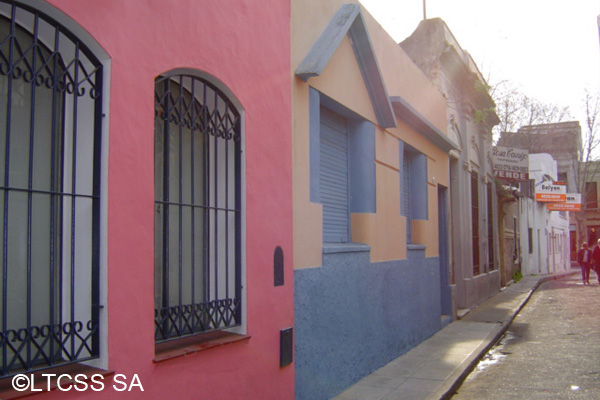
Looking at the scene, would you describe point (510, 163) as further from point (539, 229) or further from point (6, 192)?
point (6, 192)

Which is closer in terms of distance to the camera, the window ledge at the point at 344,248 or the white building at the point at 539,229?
the window ledge at the point at 344,248

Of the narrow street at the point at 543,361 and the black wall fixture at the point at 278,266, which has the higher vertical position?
the black wall fixture at the point at 278,266

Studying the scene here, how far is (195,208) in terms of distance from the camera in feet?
16.3

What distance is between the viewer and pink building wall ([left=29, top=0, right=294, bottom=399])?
3787 mm

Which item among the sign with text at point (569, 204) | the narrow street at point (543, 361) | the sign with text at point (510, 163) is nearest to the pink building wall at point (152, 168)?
the narrow street at point (543, 361)

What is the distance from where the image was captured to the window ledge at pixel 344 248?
6871 mm

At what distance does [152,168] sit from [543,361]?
732 cm

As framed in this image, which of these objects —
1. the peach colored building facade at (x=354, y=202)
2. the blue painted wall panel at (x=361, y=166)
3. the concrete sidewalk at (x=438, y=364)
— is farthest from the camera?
the blue painted wall panel at (x=361, y=166)

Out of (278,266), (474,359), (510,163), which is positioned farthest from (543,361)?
(510,163)

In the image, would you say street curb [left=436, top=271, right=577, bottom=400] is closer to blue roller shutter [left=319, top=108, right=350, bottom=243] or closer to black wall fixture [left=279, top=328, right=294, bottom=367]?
black wall fixture [left=279, top=328, right=294, bottom=367]

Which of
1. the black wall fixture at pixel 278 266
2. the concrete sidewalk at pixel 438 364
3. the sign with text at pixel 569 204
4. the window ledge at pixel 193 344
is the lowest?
the concrete sidewalk at pixel 438 364

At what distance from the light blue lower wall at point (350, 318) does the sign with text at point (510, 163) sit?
12.5 m

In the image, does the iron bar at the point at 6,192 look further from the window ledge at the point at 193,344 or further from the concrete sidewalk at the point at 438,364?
the concrete sidewalk at the point at 438,364

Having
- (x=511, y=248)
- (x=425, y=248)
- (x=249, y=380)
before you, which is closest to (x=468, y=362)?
(x=425, y=248)
